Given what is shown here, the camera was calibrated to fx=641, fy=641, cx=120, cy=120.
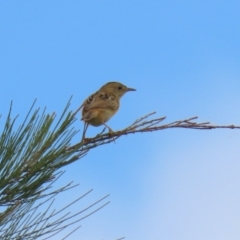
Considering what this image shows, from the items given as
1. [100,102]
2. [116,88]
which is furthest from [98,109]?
[116,88]

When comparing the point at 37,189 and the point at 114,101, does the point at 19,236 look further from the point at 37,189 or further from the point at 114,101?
the point at 114,101

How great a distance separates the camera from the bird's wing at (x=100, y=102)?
26.1 feet

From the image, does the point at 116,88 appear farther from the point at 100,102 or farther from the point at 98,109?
the point at 98,109

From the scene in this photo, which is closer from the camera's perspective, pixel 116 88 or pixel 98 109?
pixel 98 109

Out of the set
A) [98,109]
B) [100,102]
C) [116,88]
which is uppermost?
[116,88]

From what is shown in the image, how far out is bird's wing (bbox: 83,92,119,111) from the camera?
7.96 metres

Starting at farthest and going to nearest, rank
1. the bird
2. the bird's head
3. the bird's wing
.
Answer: the bird's head, the bird's wing, the bird

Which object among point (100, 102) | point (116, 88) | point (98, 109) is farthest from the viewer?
point (116, 88)

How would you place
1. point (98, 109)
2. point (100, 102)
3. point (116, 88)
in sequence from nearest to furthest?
1. point (98, 109)
2. point (100, 102)
3. point (116, 88)

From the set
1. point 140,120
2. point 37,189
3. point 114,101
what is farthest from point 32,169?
point 114,101

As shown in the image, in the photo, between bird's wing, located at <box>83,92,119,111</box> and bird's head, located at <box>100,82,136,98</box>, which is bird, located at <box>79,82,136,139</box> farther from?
bird's head, located at <box>100,82,136,98</box>

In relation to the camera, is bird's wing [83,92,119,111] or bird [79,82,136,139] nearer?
bird [79,82,136,139]

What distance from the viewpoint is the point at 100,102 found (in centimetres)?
824

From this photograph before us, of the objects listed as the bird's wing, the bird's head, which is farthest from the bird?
the bird's head
